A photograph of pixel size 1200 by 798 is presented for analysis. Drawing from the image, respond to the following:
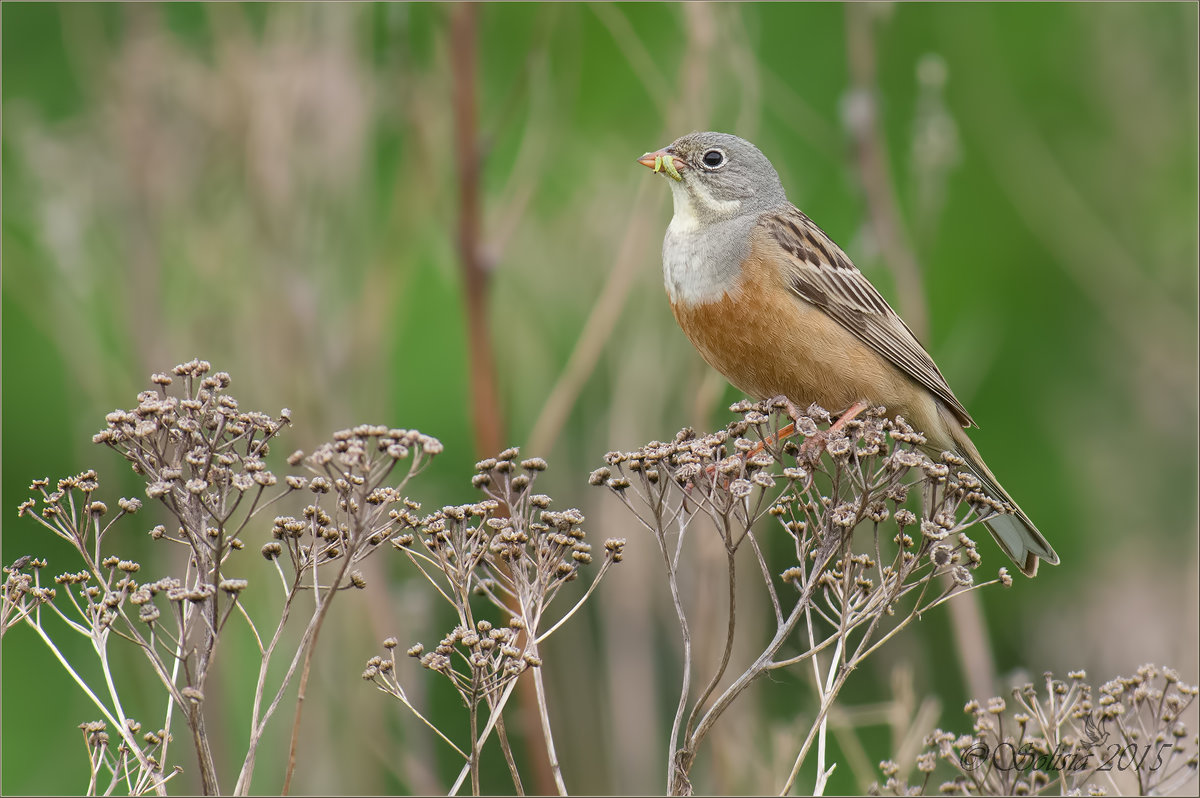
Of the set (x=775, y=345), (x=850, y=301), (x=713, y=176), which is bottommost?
(x=775, y=345)

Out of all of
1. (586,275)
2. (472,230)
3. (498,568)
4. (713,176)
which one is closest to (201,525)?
(498,568)

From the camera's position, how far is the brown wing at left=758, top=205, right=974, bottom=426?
5922mm

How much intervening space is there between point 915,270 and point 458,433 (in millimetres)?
3761

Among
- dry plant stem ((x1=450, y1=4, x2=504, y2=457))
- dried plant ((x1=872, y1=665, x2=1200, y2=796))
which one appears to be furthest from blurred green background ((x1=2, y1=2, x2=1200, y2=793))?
dried plant ((x1=872, y1=665, x2=1200, y2=796))

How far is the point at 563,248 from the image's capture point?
7512 mm

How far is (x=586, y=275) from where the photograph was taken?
720 centimetres

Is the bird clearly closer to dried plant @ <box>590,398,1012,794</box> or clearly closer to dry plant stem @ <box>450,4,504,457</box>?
dry plant stem @ <box>450,4,504,457</box>

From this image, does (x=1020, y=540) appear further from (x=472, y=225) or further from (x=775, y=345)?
(x=472, y=225)

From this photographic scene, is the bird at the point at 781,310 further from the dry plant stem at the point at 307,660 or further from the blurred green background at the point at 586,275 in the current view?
the dry plant stem at the point at 307,660

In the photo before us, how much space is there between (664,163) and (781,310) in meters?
1.02

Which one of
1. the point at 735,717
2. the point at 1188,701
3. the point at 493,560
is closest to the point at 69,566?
the point at 735,717

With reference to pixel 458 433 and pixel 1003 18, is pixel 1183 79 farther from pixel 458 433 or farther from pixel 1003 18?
pixel 458 433

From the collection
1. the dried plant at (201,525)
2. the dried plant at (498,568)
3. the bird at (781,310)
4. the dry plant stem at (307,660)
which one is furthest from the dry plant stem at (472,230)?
the dry plant stem at (307,660)

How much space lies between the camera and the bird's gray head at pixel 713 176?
20.2ft
